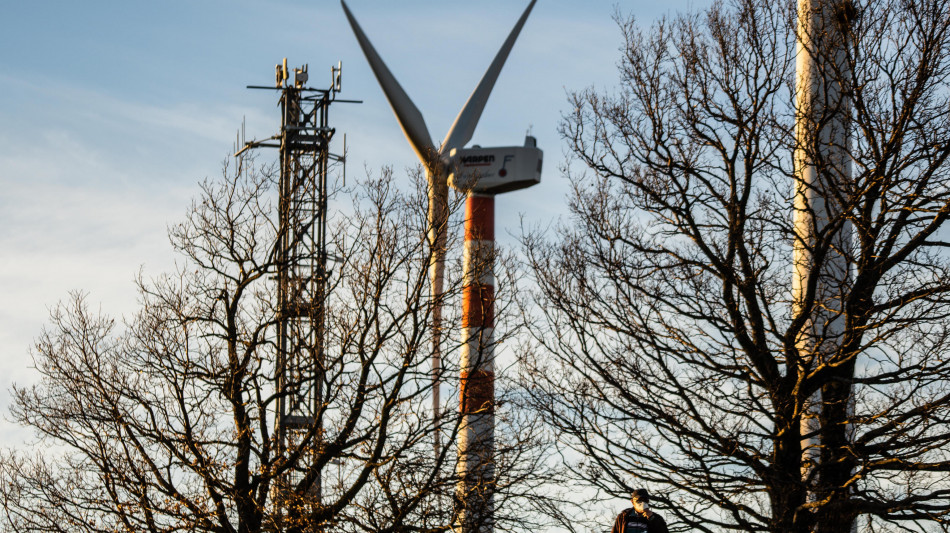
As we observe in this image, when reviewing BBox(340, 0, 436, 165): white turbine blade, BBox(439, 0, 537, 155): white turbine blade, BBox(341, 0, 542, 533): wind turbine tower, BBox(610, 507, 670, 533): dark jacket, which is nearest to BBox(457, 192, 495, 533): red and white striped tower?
BBox(341, 0, 542, 533): wind turbine tower

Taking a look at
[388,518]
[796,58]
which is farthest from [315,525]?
[796,58]

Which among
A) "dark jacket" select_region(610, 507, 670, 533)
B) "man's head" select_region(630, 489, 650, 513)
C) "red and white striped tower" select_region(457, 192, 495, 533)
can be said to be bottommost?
"dark jacket" select_region(610, 507, 670, 533)

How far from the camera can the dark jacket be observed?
1019 centimetres

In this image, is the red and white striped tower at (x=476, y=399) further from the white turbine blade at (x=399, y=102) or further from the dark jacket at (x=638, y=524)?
the white turbine blade at (x=399, y=102)

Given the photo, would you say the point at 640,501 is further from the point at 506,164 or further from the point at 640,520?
the point at 506,164

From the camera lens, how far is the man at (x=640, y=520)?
10195 millimetres

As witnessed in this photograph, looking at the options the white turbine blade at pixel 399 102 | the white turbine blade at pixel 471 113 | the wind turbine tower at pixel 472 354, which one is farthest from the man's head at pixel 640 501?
the white turbine blade at pixel 471 113

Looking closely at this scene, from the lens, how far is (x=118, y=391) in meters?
19.5

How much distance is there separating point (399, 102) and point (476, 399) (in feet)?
52.9

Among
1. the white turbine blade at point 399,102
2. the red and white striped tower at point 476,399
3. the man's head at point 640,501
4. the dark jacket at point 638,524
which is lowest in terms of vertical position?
the dark jacket at point 638,524

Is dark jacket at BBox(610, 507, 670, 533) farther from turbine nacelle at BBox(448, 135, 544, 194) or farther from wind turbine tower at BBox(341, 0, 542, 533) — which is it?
turbine nacelle at BBox(448, 135, 544, 194)

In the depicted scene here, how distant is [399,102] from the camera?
3519cm

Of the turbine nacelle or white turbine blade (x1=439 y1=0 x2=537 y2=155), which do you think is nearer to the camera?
white turbine blade (x1=439 y1=0 x2=537 y2=155)

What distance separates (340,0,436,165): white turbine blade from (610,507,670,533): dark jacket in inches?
948
